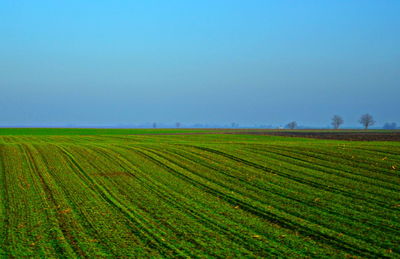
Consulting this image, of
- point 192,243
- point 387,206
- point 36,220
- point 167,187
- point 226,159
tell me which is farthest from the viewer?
point 226,159

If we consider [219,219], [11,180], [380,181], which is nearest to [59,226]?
[219,219]

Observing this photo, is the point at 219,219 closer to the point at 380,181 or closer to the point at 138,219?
the point at 138,219

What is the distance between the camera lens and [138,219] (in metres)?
9.92

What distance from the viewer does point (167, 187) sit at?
46.9 ft

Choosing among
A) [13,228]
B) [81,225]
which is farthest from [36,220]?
[81,225]

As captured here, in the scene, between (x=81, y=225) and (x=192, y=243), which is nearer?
(x=192, y=243)

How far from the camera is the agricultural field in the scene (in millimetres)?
7895

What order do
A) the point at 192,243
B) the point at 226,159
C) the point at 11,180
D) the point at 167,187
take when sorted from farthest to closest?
the point at 226,159 → the point at 11,180 → the point at 167,187 → the point at 192,243

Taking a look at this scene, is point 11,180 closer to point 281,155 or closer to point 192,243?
point 192,243

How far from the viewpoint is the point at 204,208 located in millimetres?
11125

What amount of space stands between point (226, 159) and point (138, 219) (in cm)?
1207

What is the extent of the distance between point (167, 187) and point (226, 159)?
7820 mm

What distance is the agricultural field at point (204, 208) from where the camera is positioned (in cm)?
789

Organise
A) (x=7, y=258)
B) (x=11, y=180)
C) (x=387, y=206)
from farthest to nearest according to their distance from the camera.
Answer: (x=11, y=180), (x=387, y=206), (x=7, y=258)
